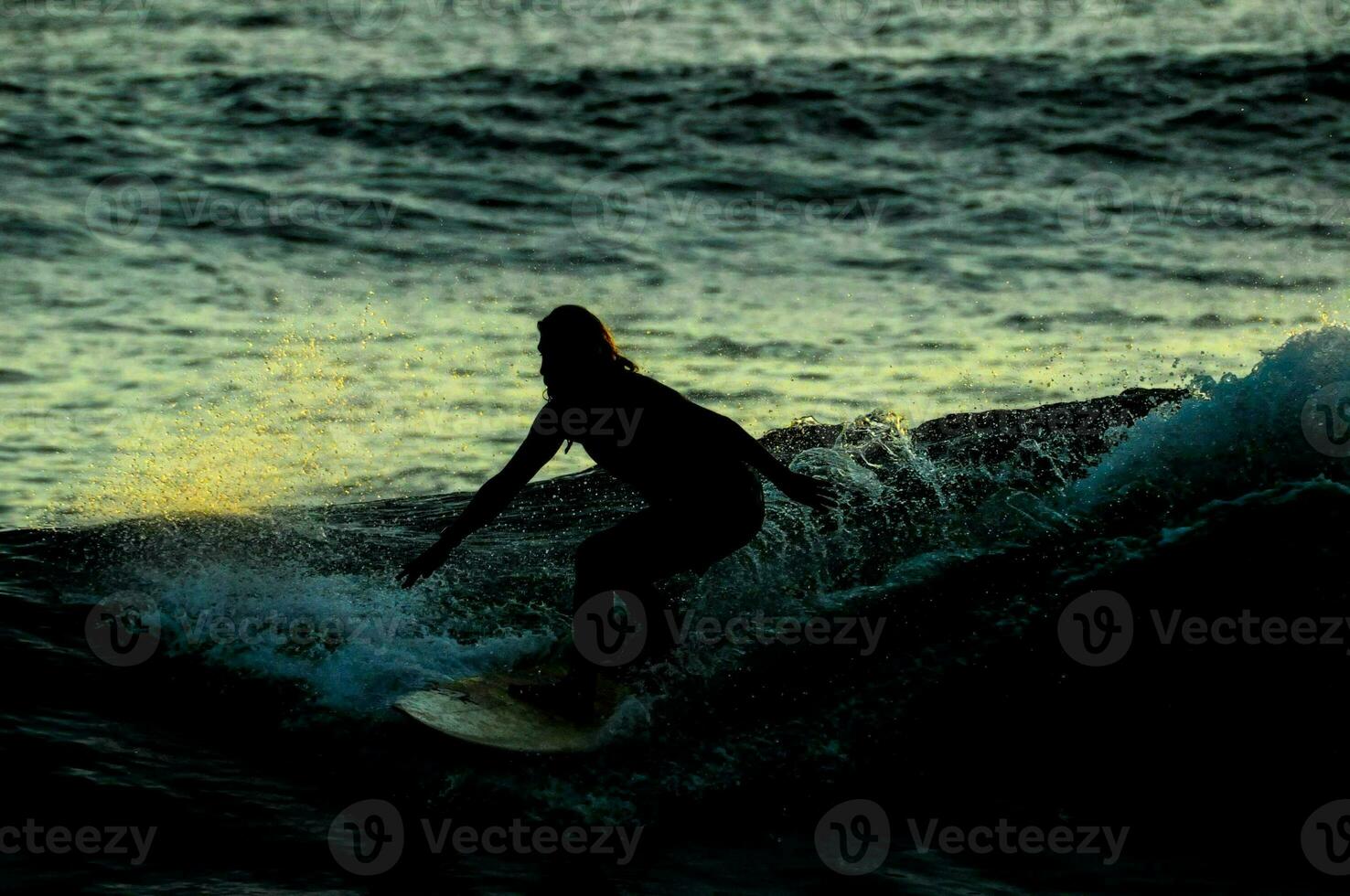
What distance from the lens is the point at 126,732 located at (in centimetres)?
698

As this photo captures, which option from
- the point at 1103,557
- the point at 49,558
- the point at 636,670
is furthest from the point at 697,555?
the point at 49,558

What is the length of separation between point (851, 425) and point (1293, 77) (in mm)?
15674

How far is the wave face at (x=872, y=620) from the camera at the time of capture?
6840mm
